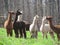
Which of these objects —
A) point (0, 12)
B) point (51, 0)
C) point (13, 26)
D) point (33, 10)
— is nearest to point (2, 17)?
point (0, 12)

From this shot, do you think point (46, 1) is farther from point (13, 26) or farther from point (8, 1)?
point (13, 26)

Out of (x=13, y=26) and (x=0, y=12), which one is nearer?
(x=13, y=26)

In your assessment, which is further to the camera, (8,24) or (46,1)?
(46,1)

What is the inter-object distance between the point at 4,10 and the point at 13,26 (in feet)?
41.6

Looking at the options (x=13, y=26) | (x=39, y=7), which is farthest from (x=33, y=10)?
(x=13, y=26)

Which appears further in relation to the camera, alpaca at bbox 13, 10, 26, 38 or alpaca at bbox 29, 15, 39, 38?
alpaca at bbox 13, 10, 26, 38

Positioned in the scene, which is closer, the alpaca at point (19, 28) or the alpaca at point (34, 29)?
the alpaca at point (34, 29)

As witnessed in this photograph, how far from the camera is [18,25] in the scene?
1364 centimetres

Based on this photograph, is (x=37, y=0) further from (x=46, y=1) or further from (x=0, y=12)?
(x=0, y=12)

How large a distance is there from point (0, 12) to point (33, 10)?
3.11m

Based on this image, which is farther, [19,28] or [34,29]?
[19,28]

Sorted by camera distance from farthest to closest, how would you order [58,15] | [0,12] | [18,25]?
1. [0,12]
2. [58,15]
3. [18,25]

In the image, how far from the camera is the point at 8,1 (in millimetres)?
26750

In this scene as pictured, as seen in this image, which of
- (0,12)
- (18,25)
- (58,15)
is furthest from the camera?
(0,12)
